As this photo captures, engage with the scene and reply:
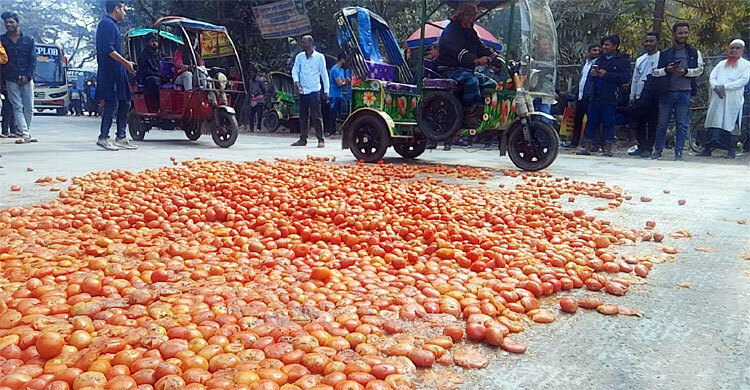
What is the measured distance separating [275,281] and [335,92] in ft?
33.0

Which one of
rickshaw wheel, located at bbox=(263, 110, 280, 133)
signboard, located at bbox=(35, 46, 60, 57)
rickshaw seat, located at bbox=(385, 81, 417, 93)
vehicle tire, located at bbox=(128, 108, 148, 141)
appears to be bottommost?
vehicle tire, located at bbox=(128, 108, 148, 141)

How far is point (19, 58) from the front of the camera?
7.27 metres

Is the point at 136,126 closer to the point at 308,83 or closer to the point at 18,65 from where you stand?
the point at 18,65

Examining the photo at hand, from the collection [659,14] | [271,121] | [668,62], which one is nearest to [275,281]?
[668,62]

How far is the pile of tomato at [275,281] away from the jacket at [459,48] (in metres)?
2.32

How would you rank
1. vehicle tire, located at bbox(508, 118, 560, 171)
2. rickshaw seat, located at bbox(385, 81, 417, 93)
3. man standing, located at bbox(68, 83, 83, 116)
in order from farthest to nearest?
man standing, located at bbox(68, 83, 83, 116)
rickshaw seat, located at bbox(385, 81, 417, 93)
vehicle tire, located at bbox(508, 118, 560, 171)

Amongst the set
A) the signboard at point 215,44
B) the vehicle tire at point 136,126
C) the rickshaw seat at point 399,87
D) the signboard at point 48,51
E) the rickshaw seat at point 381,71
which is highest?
the signboard at point 48,51

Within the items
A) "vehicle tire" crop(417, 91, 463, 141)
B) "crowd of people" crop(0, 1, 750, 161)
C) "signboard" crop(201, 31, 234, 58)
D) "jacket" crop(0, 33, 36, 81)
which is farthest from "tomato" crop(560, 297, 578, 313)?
"signboard" crop(201, 31, 234, 58)

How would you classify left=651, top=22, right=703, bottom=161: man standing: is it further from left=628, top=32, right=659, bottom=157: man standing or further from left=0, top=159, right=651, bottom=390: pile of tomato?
left=0, top=159, right=651, bottom=390: pile of tomato

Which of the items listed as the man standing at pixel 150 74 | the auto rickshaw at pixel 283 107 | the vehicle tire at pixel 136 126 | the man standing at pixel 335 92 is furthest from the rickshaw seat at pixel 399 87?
the auto rickshaw at pixel 283 107

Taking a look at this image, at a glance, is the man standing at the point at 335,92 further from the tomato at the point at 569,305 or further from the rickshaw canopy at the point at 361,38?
the tomato at the point at 569,305

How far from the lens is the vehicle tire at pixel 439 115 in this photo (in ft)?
18.6

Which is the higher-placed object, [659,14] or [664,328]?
[659,14]

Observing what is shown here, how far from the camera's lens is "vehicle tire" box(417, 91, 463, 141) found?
5660mm
